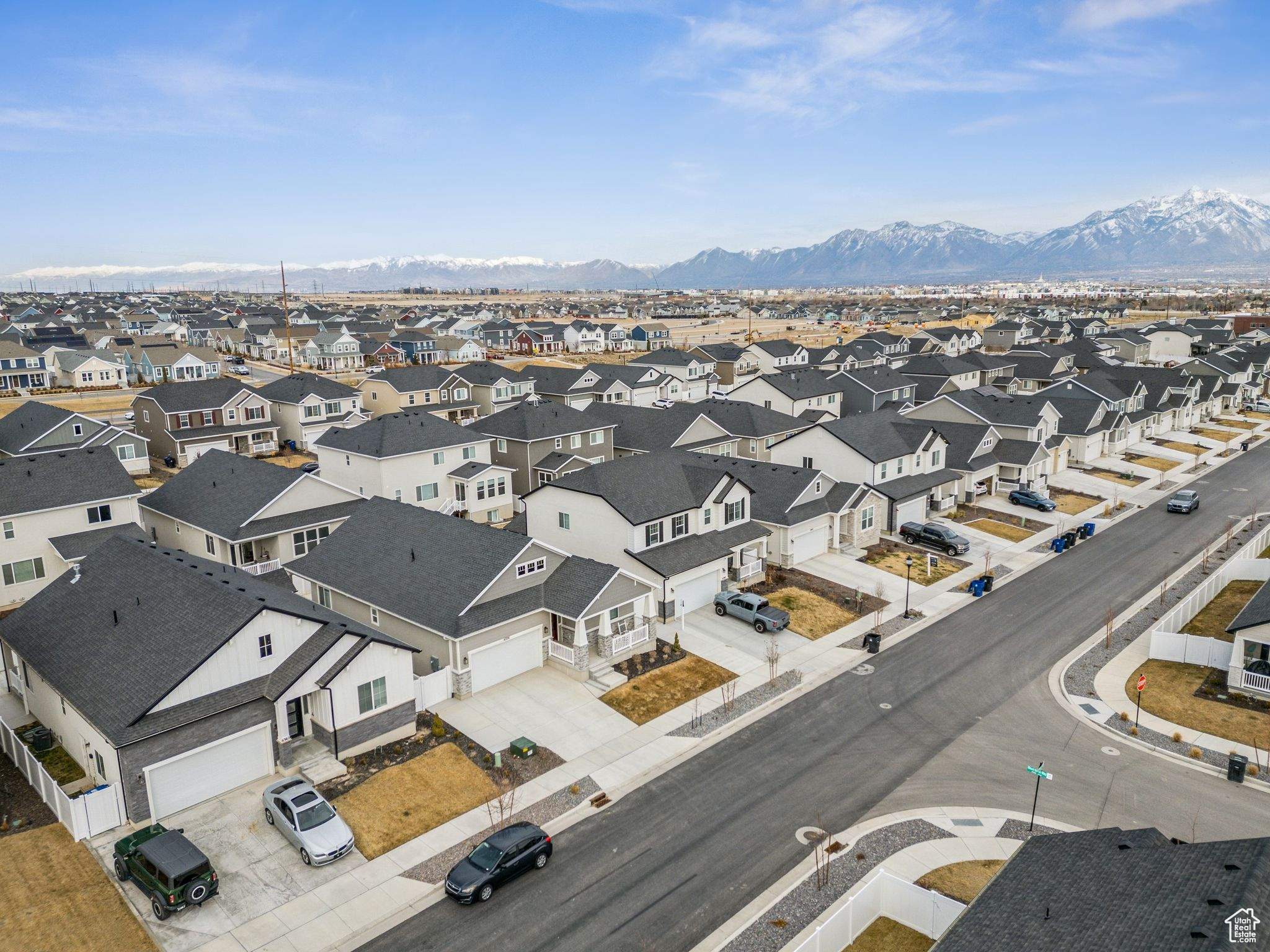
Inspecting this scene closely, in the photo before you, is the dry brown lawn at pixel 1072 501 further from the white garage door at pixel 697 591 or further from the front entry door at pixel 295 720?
the front entry door at pixel 295 720

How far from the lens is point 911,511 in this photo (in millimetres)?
54219

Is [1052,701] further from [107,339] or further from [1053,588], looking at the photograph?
[107,339]

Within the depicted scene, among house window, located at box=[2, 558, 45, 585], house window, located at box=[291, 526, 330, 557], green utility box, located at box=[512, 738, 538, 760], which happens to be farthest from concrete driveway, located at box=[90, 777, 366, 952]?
house window, located at box=[2, 558, 45, 585]

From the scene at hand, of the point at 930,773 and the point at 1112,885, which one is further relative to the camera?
the point at 930,773

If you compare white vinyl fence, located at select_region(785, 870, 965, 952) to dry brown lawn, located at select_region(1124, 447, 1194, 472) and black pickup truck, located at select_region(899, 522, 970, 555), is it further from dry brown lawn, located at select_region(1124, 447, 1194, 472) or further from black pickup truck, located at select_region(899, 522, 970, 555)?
dry brown lawn, located at select_region(1124, 447, 1194, 472)

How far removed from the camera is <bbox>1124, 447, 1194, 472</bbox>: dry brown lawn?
72688 millimetres

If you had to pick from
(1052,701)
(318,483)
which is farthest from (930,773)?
(318,483)

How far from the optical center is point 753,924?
19.9 metres

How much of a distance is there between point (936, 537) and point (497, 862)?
37.7 metres

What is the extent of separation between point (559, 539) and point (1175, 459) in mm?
65910

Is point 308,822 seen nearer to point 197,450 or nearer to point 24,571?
point 24,571

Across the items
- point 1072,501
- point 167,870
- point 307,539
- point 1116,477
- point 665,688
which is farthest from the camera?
point 1116,477

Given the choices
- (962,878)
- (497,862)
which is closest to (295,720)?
(497,862)

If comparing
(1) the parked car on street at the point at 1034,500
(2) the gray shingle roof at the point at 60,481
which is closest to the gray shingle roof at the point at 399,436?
(2) the gray shingle roof at the point at 60,481
